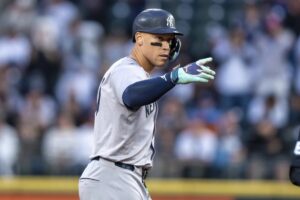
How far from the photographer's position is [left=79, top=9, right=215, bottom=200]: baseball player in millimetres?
5328

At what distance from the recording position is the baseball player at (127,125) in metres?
5.33

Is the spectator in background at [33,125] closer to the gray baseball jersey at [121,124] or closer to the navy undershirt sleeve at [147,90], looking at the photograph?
the gray baseball jersey at [121,124]

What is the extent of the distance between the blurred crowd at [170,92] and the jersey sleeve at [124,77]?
470 cm

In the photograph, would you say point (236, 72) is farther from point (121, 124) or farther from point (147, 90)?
point (147, 90)

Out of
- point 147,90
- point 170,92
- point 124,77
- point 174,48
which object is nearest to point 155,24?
point 174,48

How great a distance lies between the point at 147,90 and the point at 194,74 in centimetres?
27

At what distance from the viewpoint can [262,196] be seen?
9602mm

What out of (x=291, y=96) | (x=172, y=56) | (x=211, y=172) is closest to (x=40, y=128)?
(x=211, y=172)

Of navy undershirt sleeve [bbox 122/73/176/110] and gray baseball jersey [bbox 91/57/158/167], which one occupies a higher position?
navy undershirt sleeve [bbox 122/73/176/110]

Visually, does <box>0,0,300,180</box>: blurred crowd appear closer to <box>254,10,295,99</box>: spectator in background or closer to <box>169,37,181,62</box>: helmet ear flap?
<box>254,10,295,99</box>: spectator in background

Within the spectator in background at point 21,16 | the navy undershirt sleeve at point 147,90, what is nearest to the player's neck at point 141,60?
the navy undershirt sleeve at point 147,90

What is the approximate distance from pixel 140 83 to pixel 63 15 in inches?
302

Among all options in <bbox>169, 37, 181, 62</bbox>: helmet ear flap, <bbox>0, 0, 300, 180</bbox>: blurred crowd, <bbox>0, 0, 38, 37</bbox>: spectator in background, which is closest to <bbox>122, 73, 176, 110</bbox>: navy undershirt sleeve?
<bbox>169, 37, 181, 62</bbox>: helmet ear flap

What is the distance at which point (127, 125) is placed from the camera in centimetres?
535
